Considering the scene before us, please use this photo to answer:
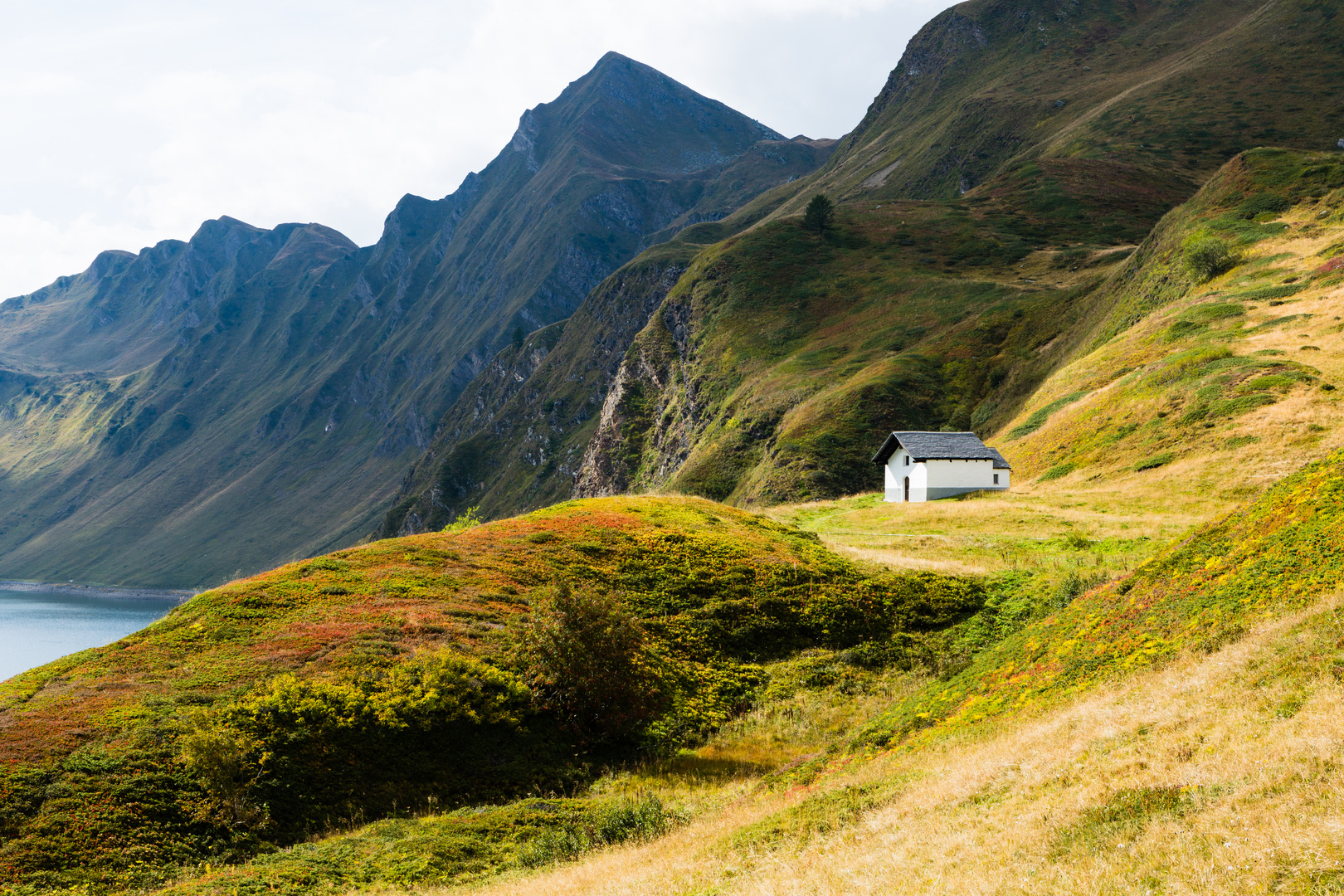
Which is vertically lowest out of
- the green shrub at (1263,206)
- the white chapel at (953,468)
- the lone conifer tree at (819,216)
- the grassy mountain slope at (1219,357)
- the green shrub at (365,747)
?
the green shrub at (365,747)

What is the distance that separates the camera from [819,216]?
157 meters

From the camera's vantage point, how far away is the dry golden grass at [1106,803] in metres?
8.59

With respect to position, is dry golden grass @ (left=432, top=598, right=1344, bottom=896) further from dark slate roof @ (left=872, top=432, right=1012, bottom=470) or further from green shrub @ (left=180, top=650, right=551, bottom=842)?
dark slate roof @ (left=872, top=432, right=1012, bottom=470)

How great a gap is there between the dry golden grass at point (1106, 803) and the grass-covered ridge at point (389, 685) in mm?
8901

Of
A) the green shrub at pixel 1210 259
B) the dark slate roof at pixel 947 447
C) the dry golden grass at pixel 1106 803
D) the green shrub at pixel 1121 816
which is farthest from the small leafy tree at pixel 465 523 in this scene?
the green shrub at pixel 1210 259

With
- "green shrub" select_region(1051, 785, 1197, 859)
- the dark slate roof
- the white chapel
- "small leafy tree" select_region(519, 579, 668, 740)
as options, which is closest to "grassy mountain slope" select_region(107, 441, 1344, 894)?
"green shrub" select_region(1051, 785, 1197, 859)

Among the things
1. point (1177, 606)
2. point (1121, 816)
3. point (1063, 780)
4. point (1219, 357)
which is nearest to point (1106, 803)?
point (1121, 816)

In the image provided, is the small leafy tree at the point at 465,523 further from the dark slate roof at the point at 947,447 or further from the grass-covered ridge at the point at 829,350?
the dark slate roof at the point at 947,447

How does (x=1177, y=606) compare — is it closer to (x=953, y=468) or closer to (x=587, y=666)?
→ (x=587, y=666)

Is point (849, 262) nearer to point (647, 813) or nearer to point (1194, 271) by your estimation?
point (1194, 271)

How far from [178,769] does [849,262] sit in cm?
13924

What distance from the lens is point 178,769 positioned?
823 inches

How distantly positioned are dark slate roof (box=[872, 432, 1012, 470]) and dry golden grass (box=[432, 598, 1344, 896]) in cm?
4714

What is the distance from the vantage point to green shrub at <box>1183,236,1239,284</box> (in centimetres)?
7412
